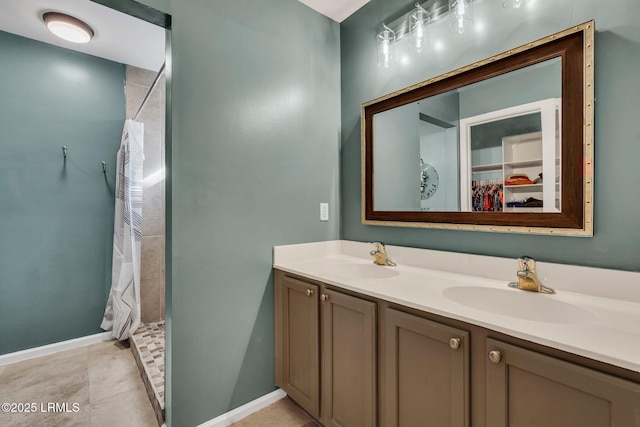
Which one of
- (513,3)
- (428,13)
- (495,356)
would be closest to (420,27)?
(428,13)

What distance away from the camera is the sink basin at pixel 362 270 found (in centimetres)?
163

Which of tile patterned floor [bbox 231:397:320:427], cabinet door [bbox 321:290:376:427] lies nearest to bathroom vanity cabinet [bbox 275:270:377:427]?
cabinet door [bbox 321:290:376:427]

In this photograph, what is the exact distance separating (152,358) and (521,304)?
91.2 inches

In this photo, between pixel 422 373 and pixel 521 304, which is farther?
pixel 521 304

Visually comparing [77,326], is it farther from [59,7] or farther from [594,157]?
[594,157]

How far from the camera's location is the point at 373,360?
1.14m

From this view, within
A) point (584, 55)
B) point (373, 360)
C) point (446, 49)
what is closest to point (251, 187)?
point (373, 360)

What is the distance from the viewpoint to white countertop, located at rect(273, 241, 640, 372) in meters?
0.71

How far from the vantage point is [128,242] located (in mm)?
2299

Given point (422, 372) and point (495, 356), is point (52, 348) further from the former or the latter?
point (495, 356)

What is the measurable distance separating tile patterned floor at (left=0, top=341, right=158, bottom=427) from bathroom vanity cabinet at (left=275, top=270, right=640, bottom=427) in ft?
3.13

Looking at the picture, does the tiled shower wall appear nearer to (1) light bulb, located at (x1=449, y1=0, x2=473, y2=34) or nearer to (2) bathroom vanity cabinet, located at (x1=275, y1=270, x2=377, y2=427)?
(2) bathroom vanity cabinet, located at (x1=275, y1=270, x2=377, y2=427)

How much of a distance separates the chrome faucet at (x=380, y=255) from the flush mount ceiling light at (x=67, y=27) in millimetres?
2598

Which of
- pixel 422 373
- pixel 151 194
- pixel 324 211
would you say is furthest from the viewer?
pixel 151 194
